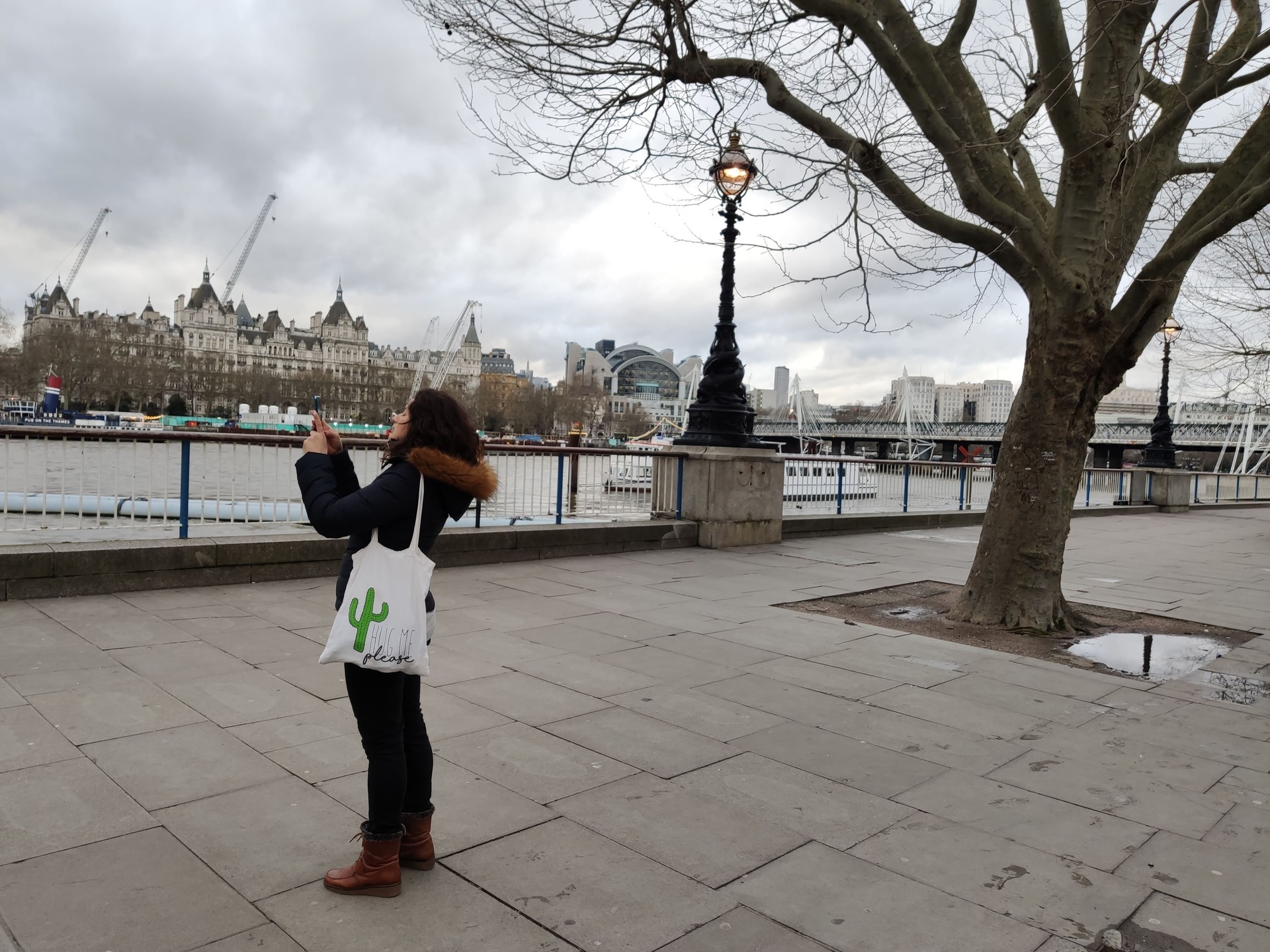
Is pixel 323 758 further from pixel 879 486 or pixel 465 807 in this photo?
pixel 879 486

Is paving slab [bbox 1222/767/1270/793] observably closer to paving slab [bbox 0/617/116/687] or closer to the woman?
the woman

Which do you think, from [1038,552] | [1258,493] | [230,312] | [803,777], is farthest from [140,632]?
[230,312]

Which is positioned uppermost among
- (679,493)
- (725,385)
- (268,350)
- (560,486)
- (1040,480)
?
(268,350)

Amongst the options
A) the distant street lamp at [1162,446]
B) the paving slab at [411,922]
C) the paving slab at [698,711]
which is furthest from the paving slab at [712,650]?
the distant street lamp at [1162,446]

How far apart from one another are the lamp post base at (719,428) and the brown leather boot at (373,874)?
31.7 feet

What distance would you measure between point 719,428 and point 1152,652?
6.50 metres

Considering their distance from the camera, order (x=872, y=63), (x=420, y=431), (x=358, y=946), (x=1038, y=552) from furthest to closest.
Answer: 1. (x=872, y=63)
2. (x=1038, y=552)
3. (x=420, y=431)
4. (x=358, y=946)

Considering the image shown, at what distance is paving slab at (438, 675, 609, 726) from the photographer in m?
4.85

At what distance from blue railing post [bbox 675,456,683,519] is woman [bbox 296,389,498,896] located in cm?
922

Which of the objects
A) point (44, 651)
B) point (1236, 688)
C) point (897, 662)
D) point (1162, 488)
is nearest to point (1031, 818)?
point (897, 662)

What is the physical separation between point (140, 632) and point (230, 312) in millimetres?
188612

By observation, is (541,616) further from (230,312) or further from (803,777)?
(230,312)

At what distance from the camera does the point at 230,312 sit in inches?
6900

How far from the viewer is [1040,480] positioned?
25.0 ft
